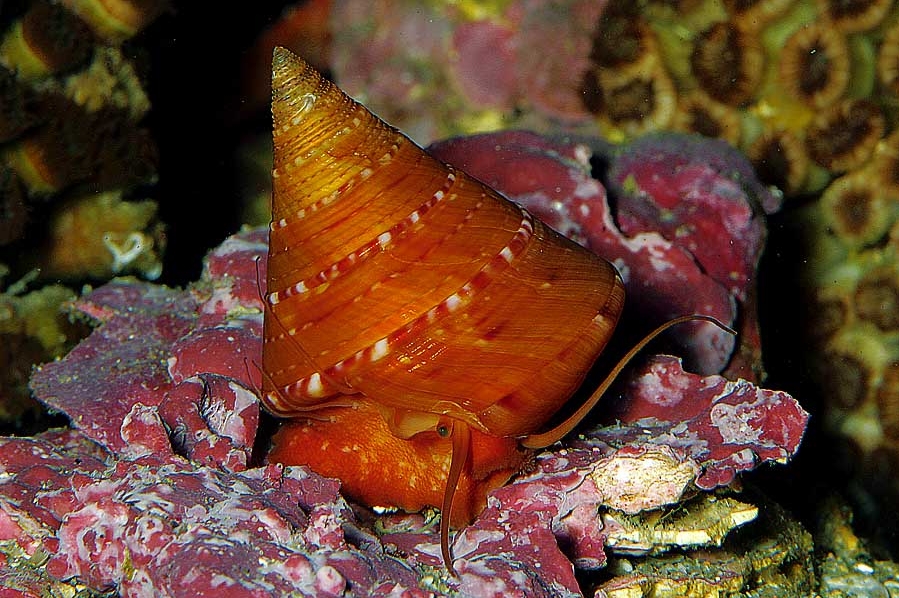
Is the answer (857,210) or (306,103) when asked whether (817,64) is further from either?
(306,103)

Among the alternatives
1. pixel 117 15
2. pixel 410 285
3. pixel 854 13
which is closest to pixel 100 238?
pixel 117 15

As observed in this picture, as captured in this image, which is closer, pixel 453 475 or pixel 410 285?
pixel 453 475

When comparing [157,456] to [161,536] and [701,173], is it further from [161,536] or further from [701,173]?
[701,173]

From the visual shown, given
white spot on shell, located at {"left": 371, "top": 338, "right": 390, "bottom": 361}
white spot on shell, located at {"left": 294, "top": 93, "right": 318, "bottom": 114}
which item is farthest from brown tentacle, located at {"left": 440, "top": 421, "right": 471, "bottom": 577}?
white spot on shell, located at {"left": 294, "top": 93, "right": 318, "bottom": 114}

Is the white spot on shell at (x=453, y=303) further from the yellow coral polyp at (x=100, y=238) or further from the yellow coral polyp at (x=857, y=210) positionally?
the yellow coral polyp at (x=857, y=210)

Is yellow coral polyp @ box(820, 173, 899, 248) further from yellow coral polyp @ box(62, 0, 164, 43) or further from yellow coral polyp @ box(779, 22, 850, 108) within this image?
yellow coral polyp @ box(62, 0, 164, 43)

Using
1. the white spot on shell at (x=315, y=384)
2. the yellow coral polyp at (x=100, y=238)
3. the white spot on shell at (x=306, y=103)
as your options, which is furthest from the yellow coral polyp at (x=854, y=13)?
the yellow coral polyp at (x=100, y=238)

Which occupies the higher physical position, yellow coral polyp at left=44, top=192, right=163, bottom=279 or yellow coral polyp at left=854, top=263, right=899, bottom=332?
yellow coral polyp at left=44, top=192, right=163, bottom=279

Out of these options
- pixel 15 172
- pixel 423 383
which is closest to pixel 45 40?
pixel 15 172
